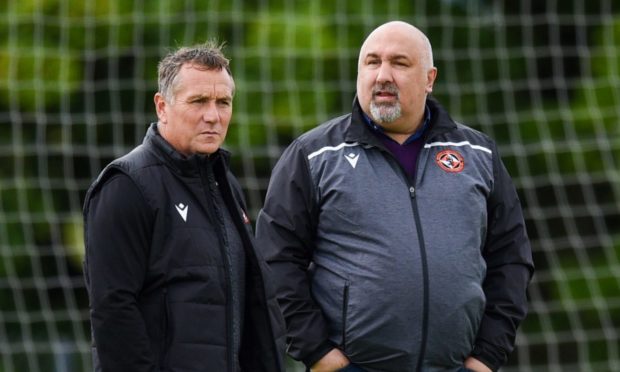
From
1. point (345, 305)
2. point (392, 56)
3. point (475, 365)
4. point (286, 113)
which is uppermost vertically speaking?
point (392, 56)

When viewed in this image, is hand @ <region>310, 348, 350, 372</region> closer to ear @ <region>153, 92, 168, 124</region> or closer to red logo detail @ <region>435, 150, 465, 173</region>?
red logo detail @ <region>435, 150, 465, 173</region>

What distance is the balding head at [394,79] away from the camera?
14.4 feet

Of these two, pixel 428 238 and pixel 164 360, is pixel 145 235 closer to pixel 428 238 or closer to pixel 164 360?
pixel 164 360

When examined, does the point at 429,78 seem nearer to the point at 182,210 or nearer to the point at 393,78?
the point at 393,78

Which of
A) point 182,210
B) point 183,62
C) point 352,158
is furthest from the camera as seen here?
point 352,158

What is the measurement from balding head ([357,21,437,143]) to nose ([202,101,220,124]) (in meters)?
0.75

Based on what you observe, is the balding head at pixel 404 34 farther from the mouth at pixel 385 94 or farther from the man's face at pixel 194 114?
the man's face at pixel 194 114

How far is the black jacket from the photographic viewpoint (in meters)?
3.53

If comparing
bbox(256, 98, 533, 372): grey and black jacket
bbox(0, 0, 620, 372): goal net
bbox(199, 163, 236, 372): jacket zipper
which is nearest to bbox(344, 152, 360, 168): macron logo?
bbox(256, 98, 533, 372): grey and black jacket

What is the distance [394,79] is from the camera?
174 inches

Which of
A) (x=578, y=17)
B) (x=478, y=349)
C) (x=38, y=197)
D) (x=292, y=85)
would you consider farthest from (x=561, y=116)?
(x=478, y=349)

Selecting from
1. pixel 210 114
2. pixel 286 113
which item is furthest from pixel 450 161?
pixel 286 113

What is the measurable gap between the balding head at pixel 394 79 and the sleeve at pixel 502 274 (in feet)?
1.09

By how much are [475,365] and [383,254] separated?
0.47 metres
